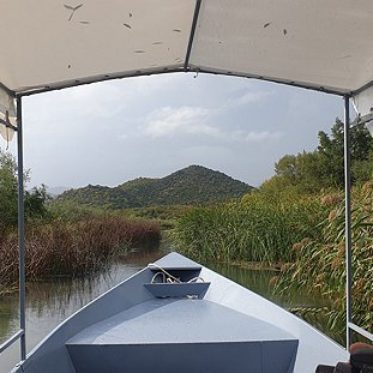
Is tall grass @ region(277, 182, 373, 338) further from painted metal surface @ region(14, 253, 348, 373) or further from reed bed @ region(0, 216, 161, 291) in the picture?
reed bed @ region(0, 216, 161, 291)

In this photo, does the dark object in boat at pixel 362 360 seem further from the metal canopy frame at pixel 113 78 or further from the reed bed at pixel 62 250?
the reed bed at pixel 62 250

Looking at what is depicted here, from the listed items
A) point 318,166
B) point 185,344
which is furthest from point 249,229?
point 318,166

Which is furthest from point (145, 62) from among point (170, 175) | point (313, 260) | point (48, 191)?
point (170, 175)

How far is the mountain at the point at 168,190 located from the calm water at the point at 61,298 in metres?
12.6

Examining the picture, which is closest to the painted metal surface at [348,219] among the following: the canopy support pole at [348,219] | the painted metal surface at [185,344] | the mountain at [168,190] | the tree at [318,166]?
the canopy support pole at [348,219]

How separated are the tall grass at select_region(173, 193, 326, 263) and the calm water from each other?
31 cm

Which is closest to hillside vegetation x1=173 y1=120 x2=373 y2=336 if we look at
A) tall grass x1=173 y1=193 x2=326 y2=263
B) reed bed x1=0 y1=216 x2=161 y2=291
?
tall grass x1=173 y1=193 x2=326 y2=263

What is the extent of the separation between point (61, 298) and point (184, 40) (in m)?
5.13

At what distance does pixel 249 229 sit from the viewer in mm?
7191

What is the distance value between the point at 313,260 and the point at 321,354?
256 centimetres

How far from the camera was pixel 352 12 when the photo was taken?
1.32 metres

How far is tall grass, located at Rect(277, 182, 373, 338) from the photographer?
3311mm

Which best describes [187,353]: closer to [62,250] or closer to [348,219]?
[348,219]

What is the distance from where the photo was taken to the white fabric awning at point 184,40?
52.2 inches
